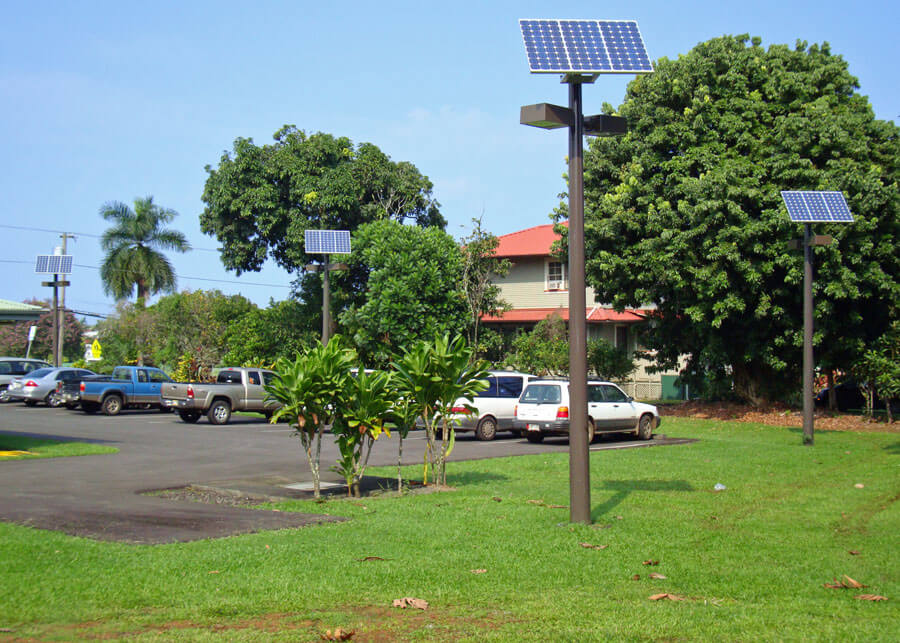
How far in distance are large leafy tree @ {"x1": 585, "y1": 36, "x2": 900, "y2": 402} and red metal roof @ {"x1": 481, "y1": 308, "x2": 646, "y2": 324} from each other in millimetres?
9106

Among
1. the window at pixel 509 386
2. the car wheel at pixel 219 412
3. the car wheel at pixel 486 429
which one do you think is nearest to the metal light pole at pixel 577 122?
the car wheel at pixel 486 429

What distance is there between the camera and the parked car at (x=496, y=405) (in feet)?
79.8

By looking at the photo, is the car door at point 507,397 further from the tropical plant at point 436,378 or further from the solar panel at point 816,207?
the tropical plant at point 436,378

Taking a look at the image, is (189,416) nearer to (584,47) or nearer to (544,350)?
(544,350)

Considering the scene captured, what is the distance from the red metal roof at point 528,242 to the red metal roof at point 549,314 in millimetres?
2790

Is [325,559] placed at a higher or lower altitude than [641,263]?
lower

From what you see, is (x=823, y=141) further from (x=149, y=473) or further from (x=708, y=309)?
(x=149, y=473)

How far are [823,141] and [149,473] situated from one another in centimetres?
2154

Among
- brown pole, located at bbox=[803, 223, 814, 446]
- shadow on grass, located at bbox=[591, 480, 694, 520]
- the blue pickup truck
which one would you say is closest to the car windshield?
brown pole, located at bbox=[803, 223, 814, 446]

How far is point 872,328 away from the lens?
29.4 metres

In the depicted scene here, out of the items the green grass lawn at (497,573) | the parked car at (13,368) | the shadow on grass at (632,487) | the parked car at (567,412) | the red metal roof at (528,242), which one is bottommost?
the green grass lawn at (497,573)

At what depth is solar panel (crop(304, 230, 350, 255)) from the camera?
2725 centimetres

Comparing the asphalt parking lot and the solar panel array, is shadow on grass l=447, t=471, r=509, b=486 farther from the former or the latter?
the solar panel array

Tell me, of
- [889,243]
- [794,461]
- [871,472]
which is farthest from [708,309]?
[871,472]
